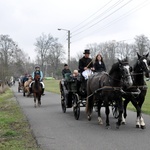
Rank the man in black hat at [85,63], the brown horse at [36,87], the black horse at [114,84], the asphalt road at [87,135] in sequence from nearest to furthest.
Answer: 1. the asphalt road at [87,135]
2. the black horse at [114,84]
3. the man in black hat at [85,63]
4. the brown horse at [36,87]

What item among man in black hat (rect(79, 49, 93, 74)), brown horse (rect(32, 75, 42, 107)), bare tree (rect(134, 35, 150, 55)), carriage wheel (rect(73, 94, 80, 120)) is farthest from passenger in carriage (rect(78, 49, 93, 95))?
bare tree (rect(134, 35, 150, 55))

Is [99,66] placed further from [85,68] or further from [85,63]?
[85,63]

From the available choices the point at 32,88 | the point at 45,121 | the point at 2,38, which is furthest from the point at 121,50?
the point at 45,121

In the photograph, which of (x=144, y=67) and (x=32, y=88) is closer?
(x=144, y=67)

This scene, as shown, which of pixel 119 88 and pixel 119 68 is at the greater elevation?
pixel 119 68

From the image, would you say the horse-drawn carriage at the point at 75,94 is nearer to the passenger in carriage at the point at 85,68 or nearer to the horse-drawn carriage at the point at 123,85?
the passenger in carriage at the point at 85,68

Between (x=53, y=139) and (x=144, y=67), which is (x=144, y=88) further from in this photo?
(x=53, y=139)

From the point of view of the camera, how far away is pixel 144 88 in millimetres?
9492

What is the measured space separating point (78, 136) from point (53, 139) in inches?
28.0

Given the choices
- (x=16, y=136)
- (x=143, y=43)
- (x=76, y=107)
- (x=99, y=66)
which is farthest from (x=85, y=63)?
(x=143, y=43)

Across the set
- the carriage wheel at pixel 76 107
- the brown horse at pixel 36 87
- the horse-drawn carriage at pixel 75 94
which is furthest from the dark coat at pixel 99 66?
the brown horse at pixel 36 87

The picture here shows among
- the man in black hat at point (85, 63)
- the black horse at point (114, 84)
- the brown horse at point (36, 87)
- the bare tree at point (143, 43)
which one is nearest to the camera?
the black horse at point (114, 84)

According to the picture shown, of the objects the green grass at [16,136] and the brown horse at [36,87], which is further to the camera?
the brown horse at [36,87]

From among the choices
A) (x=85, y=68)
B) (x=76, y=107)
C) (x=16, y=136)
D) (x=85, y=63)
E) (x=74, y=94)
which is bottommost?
(x=16, y=136)
